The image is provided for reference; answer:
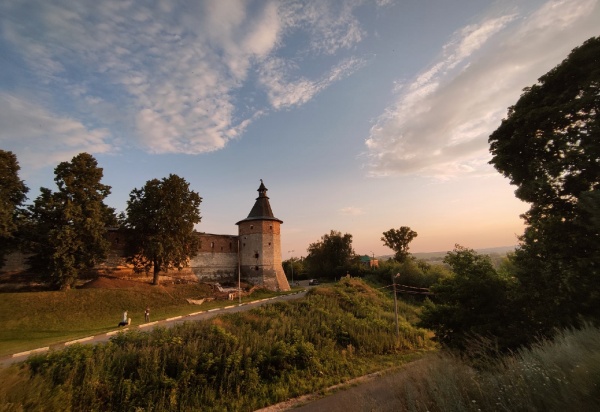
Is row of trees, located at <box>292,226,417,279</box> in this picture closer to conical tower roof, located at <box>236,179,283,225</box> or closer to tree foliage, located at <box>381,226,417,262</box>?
tree foliage, located at <box>381,226,417,262</box>

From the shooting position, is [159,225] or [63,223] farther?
[159,225]

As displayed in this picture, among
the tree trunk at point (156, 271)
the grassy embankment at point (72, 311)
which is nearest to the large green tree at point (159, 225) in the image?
the tree trunk at point (156, 271)

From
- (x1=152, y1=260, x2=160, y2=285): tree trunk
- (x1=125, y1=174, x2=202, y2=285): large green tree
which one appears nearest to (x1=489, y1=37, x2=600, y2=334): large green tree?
(x1=125, y1=174, x2=202, y2=285): large green tree

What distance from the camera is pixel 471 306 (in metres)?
10.0

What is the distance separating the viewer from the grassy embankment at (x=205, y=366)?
25.1 feet

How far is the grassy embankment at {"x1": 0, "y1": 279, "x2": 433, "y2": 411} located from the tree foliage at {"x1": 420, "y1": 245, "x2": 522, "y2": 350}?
474cm

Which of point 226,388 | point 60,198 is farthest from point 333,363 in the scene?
point 60,198

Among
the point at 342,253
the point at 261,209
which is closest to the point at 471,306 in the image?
the point at 261,209

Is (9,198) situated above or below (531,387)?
above

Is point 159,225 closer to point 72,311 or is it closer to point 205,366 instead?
point 72,311

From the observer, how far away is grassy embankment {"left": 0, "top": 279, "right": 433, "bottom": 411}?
7660 mm

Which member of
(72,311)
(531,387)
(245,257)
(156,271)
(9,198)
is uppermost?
(9,198)

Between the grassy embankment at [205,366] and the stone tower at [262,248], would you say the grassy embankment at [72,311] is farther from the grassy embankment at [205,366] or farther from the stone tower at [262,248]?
the stone tower at [262,248]

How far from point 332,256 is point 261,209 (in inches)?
842
